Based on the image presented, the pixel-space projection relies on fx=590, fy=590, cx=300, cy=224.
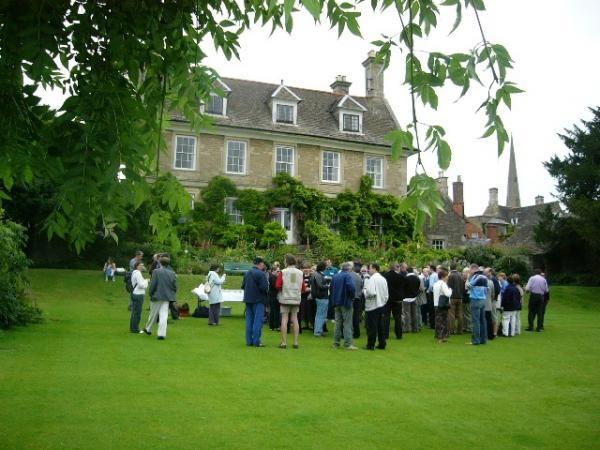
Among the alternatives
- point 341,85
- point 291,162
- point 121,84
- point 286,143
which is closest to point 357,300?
point 121,84

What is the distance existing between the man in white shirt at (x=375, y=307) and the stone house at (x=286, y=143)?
21.1m

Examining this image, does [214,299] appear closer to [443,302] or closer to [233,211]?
[443,302]

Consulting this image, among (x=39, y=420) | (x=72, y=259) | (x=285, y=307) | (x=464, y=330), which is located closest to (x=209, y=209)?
(x=72, y=259)

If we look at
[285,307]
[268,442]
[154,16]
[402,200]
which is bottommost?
[268,442]

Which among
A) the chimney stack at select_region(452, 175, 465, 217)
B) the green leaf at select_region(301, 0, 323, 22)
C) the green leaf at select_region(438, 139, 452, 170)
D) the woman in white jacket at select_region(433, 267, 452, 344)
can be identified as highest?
the chimney stack at select_region(452, 175, 465, 217)

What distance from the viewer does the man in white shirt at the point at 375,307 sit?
12.8 meters

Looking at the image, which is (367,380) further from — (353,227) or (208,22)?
(353,227)

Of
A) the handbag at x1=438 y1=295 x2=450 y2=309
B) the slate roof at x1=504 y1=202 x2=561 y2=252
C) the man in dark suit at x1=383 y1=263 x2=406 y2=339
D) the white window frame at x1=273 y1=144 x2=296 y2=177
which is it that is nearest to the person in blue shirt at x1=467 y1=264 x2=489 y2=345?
the handbag at x1=438 y1=295 x2=450 y2=309

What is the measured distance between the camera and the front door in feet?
113

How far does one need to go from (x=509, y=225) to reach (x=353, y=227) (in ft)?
141

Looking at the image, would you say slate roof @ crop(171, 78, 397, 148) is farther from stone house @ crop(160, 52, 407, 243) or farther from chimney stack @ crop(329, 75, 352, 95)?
chimney stack @ crop(329, 75, 352, 95)

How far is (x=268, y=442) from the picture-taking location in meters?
5.91

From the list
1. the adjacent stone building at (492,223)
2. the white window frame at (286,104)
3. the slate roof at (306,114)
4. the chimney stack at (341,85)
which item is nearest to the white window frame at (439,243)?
the adjacent stone building at (492,223)

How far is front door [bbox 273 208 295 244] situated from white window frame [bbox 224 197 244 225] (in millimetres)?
2007
